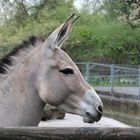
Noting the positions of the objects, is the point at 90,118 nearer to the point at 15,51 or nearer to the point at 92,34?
the point at 15,51

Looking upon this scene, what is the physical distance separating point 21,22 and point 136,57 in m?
8.40

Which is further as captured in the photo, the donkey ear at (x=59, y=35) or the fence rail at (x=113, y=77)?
the fence rail at (x=113, y=77)

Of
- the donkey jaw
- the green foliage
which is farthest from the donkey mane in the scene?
the green foliage

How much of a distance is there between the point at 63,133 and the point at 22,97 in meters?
1.91

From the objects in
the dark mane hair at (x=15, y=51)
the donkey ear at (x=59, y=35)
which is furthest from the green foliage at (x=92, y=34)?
the donkey ear at (x=59, y=35)

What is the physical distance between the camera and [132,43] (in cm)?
3775

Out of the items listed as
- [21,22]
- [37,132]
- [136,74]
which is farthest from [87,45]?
[37,132]

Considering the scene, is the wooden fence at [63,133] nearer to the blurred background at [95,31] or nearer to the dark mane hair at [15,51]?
the dark mane hair at [15,51]

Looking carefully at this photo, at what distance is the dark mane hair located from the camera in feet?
17.9

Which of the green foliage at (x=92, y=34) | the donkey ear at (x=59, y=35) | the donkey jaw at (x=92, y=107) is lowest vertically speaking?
the green foliage at (x=92, y=34)

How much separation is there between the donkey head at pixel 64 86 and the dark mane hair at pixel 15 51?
28cm

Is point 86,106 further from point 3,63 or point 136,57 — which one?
point 136,57

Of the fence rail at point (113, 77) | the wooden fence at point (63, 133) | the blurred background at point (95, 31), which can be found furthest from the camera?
the blurred background at point (95, 31)

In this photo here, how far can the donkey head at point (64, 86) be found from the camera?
5189mm
